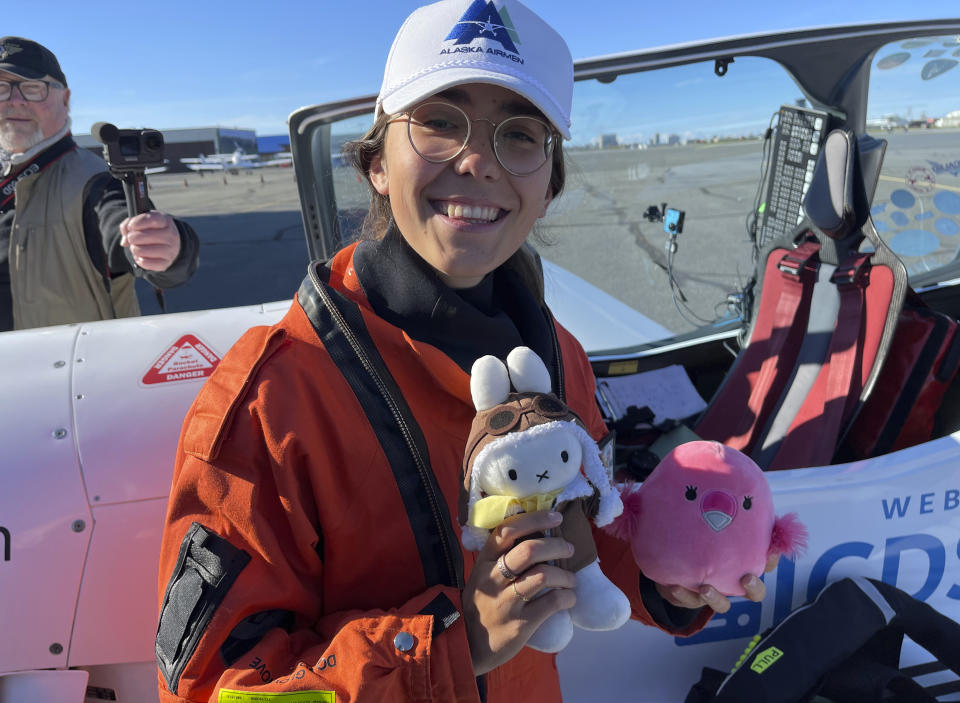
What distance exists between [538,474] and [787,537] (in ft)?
1.67

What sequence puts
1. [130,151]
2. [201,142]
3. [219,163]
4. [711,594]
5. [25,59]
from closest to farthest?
[711,594] → [130,151] → [25,59] → [219,163] → [201,142]

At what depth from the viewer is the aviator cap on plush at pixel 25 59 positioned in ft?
6.98

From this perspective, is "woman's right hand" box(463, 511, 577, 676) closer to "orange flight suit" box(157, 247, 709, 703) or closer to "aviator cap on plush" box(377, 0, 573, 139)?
"orange flight suit" box(157, 247, 709, 703)

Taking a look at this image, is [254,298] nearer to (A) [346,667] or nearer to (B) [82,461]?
(B) [82,461]

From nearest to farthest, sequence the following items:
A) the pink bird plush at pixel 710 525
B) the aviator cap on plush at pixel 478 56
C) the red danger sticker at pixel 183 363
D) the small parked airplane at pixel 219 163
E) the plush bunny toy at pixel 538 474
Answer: the plush bunny toy at pixel 538 474
the aviator cap on plush at pixel 478 56
the pink bird plush at pixel 710 525
the red danger sticker at pixel 183 363
the small parked airplane at pixel 219 163

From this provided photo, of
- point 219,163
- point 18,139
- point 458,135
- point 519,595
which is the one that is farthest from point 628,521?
point 219,163

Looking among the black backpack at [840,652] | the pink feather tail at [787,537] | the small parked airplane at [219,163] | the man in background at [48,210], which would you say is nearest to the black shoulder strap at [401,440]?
the pink feather tail at [787,537]

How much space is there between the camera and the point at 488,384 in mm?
763

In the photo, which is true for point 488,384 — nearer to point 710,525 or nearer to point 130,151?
point 710,525

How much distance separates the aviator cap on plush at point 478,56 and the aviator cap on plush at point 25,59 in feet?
6.35

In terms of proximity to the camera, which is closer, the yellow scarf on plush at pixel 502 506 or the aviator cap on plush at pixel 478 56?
the yellow scarf on plush at pixel 502 506

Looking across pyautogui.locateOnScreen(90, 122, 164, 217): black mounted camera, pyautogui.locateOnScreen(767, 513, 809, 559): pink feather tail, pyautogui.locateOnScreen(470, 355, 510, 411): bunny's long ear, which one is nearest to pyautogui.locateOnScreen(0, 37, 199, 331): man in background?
pyautogui.locateOnScreen(90, 122, 164, 217): black mounted camera

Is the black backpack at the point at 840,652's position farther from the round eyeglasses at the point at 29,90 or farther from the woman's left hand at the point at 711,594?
the round eyeglasses at the point at 29,90

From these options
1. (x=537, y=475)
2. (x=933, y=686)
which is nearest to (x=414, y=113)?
(x=537, y=475)
